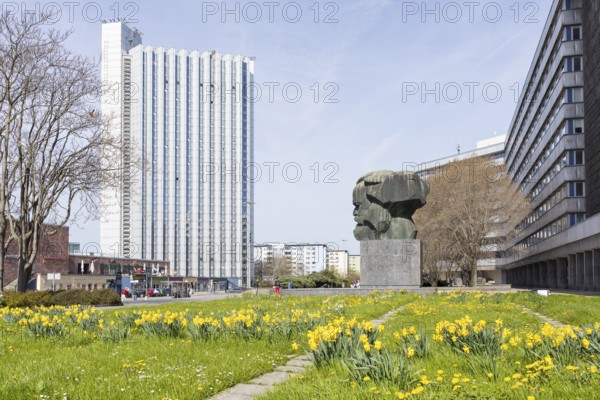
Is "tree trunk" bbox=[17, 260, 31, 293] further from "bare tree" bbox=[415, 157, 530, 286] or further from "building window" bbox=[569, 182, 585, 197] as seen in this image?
"building window" bbox=[569, 182, 585, 197]

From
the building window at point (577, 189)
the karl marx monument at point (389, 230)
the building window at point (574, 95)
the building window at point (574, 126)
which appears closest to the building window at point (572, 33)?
the building window at point (574, 95)

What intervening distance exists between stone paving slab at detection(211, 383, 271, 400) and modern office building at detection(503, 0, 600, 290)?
40.8 metres

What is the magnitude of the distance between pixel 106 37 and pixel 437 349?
149 meters

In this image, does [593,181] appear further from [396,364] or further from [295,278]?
[396,364]

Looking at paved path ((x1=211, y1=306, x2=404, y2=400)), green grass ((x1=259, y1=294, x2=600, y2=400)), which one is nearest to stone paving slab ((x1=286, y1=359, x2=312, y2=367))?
paved path ((x1=211, y1=306, x2=404, y2=400))

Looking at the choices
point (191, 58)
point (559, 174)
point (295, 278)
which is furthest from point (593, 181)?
point (191, 58)

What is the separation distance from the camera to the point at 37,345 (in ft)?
31.9

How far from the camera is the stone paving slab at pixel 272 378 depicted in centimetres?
668

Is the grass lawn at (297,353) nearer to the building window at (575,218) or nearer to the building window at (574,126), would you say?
the building window at (574,126)

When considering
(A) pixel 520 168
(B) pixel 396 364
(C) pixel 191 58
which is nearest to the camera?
(B) pixel 396 364

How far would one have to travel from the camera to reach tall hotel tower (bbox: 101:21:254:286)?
444ft

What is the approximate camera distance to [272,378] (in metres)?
6.95

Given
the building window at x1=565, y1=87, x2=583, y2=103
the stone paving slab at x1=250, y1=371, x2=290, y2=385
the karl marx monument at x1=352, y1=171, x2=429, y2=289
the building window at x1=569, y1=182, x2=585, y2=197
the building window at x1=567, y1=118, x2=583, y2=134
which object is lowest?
the stone paving slab at x1=250, y1=371, x2=290, y2=385

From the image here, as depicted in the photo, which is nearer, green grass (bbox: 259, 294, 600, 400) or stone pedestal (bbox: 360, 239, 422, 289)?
green grass (bbox: 259, 294, 600, 400)
